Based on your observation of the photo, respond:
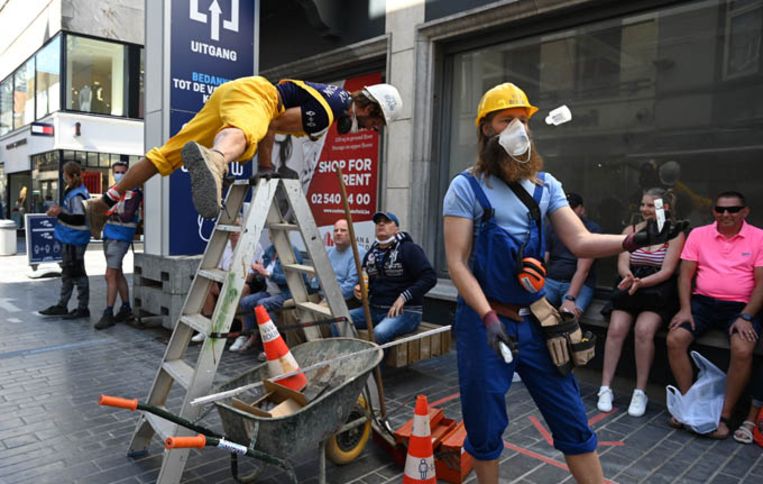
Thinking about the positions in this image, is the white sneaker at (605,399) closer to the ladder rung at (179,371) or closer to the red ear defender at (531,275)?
the red ear defender at (531,275)

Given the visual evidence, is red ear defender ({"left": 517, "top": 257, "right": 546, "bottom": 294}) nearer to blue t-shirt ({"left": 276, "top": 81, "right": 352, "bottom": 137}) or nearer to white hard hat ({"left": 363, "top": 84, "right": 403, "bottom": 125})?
white hard hat ({"left": 363, "top": 84, "right": 403, "bottom": 125})

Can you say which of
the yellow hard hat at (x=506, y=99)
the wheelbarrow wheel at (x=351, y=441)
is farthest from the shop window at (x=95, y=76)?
the yellow hard hat at (x=506, y=99)

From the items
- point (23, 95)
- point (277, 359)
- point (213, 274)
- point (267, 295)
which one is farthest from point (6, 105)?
point (277, 359)

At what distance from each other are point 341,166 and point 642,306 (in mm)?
4684

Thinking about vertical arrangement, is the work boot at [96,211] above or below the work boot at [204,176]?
below

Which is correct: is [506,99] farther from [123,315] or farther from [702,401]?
[123,315]

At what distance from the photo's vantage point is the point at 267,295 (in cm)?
601

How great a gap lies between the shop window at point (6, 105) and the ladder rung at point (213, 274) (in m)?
25.6

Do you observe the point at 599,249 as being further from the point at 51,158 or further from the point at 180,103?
the point at 51,158

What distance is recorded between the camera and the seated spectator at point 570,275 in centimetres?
500

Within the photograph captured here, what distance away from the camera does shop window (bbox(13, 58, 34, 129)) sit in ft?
67.6

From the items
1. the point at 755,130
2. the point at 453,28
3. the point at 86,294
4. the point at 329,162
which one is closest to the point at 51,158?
the point at 86,294

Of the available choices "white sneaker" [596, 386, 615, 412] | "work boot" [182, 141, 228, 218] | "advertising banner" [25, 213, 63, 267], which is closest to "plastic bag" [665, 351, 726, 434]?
"white sneaker" [596, 386, 615, 412]

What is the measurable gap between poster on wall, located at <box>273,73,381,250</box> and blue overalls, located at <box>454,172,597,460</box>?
485 centimetres
